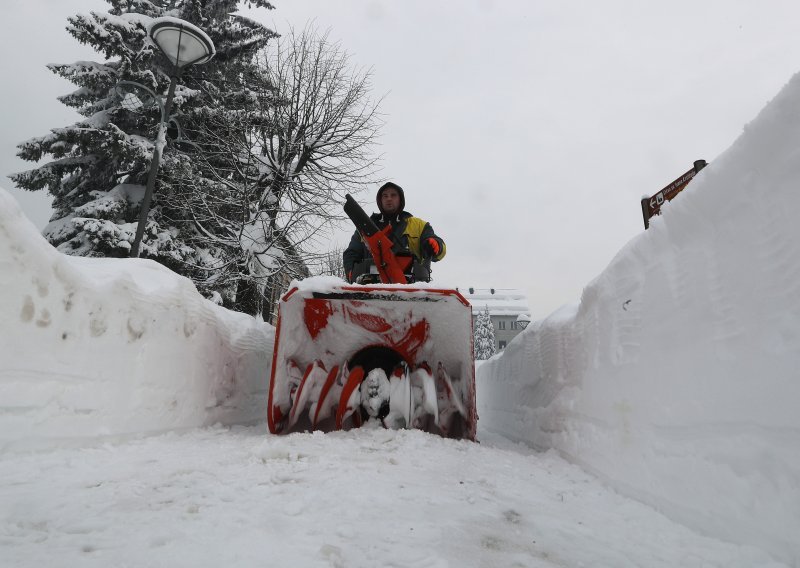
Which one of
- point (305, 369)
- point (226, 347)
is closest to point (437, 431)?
point (305, 369)

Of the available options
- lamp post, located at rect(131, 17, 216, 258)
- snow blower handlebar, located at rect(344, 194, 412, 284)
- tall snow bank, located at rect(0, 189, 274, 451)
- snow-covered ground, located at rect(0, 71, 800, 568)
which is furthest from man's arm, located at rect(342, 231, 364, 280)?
lamp post, located at rect(131, 17, 216, 258)

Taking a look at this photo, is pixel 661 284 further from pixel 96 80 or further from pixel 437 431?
pixel 96 80

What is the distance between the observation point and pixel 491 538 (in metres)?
1.42

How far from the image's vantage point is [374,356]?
3.90m

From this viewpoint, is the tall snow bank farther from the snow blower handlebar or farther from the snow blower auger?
the snow blower handlebar

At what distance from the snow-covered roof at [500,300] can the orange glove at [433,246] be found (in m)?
53.9

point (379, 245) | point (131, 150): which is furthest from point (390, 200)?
point (131, 150)

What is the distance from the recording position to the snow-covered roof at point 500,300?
59531 millimetres

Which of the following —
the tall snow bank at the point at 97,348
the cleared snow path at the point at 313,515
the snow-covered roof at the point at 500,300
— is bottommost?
the cleared snow path at the point at 313,515

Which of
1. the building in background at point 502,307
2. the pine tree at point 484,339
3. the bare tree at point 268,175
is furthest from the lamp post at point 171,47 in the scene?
the building in background at point 502,307

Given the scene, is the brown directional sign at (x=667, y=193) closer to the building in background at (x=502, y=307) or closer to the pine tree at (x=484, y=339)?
the pine tree at (x=484, y=339)

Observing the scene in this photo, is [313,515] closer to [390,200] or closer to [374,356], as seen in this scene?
[374,356]

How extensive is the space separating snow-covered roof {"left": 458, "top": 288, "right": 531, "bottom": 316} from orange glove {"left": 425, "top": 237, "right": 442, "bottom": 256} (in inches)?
2121

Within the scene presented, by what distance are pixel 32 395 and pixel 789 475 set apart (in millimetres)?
3018
